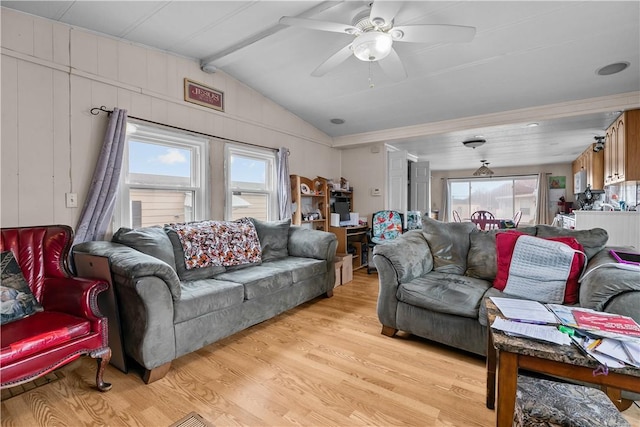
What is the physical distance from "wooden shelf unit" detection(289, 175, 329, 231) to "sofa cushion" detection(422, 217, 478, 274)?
2.01 metres

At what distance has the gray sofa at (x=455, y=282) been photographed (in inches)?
66.8

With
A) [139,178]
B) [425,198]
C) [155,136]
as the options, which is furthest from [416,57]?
[425,198]

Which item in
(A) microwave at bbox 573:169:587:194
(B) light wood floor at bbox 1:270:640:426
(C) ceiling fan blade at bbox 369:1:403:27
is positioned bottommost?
(B) light wood floor at bbox 1:270:640:426

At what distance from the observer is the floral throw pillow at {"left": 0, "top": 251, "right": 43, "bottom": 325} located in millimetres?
1652

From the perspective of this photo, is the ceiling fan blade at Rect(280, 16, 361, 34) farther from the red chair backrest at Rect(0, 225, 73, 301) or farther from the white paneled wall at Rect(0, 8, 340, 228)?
the red chair backrest at Rect(0, 225, 73, 301)

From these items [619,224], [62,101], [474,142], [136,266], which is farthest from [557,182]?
[62,101]

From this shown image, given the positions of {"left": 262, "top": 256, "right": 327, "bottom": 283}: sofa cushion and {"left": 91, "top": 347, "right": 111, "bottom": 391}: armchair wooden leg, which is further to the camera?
{"left": 262, "top": 256, "right": 327, "bottom": 283}: sofa cushion

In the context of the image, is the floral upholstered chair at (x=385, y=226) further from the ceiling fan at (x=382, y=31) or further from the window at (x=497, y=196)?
the window at (x=497, y=196)

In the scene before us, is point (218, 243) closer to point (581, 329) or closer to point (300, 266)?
point (300, 266)

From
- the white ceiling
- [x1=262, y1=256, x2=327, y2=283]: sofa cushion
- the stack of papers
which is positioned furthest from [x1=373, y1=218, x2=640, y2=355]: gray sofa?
the white ceiling

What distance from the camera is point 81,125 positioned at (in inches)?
97.7

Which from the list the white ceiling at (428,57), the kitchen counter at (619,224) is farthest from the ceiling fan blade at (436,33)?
the kitchen counter at (619,224)

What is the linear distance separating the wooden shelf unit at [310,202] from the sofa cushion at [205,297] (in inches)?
81.8

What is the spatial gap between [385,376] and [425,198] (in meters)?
5.03
